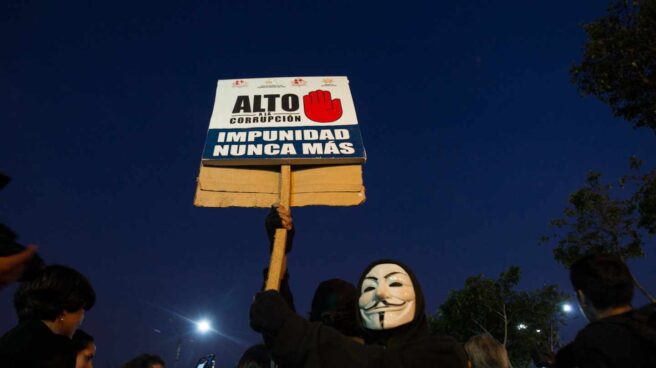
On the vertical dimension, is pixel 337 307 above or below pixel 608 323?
above

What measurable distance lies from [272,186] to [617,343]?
2.31 m

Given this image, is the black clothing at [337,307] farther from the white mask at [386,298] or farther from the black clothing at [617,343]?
the black clothing at [617,343]

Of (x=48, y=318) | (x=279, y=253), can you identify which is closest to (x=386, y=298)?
(x=279, y=253)

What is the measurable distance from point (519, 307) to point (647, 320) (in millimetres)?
29686

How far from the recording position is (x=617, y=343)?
2232mm

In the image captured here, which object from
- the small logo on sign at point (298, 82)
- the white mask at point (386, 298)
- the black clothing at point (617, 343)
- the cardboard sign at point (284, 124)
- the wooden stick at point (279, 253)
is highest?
the small logo on sign at point (298, 82)

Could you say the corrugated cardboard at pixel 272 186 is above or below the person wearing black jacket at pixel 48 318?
above

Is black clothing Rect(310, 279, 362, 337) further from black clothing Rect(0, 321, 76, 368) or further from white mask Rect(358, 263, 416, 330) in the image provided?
black clothing Rect(0, 321, 76, 368)

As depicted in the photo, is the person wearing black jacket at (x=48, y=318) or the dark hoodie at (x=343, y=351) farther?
the person wearing black jacket at (x=48, y=318)

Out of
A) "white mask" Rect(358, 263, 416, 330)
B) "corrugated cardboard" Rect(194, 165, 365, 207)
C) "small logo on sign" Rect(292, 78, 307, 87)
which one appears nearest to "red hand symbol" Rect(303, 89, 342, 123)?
"small logo on sign" Rect(292, 78, 307, 87)

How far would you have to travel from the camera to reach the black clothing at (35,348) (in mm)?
2086

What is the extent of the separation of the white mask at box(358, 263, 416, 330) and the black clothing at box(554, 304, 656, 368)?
1.07m

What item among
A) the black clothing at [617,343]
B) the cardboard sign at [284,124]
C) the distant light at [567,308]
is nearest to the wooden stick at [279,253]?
the cardboard sign at [284,124]

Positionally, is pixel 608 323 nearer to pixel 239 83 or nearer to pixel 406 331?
pixel 406 331
